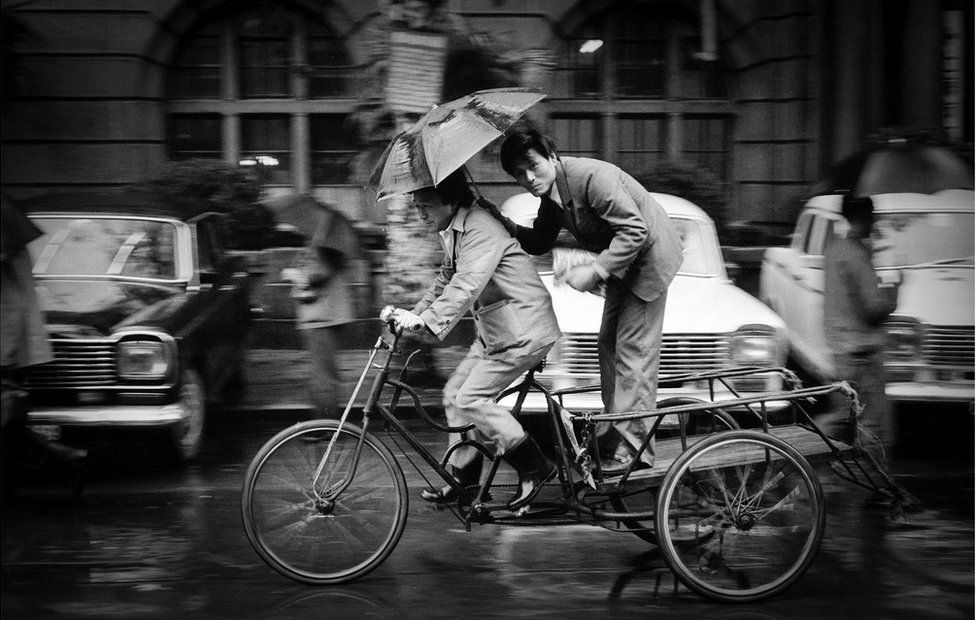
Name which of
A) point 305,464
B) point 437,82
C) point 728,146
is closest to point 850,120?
point 728,146

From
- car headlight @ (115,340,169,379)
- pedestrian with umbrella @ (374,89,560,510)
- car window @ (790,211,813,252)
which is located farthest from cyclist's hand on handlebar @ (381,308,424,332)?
car window @ (790,211,813,252)

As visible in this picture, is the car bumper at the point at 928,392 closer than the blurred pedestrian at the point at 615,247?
No

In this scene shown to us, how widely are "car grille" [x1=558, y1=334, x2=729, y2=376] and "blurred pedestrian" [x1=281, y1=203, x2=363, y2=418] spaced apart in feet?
4.83

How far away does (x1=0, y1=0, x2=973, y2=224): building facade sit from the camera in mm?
10125

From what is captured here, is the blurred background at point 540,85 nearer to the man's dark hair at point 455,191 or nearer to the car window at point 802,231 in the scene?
the car window at point 802,231

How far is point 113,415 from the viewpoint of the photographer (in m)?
6.05

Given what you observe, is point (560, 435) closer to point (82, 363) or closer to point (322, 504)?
point (322, 504)

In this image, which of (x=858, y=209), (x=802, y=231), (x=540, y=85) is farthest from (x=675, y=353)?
(x=540, y=85)

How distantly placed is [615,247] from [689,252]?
303cm

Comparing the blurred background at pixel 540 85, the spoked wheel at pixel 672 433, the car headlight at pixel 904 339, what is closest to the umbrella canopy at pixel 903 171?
the blurred background at pixel 540 85

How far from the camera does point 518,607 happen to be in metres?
4.19

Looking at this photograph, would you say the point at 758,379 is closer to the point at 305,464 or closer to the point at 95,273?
the point at 305,464

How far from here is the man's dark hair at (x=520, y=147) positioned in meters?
4.36

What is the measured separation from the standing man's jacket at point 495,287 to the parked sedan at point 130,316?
8.13ft
